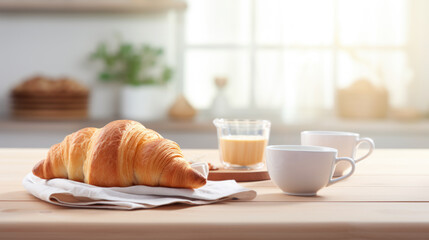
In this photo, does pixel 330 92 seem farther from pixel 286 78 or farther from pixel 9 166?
pixel 9 166

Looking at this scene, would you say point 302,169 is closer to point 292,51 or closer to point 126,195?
point 126,195

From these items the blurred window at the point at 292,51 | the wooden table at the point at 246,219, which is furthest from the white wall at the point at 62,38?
the wooden table at the point at 246,219

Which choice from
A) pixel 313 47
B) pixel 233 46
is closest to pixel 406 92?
pixel 313 47

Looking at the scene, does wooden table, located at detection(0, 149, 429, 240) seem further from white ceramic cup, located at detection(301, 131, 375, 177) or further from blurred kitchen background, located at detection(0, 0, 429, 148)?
blurred kitchen background, located at detection(0, 0, 429, 148)

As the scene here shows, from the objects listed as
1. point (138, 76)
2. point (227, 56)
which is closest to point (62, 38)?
point (138, 76)

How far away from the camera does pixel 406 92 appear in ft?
9.98

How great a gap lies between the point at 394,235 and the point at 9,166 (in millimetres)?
790

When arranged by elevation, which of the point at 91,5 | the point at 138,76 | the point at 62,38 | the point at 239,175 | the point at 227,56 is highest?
the point at 91,5

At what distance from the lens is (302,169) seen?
772mm

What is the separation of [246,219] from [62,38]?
2.67 metres

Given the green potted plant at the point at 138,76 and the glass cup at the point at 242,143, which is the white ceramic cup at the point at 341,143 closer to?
the glass cup at the point at 242,143

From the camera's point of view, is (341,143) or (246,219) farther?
(341,143)

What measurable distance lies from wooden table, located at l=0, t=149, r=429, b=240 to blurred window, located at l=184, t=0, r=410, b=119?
2.17m

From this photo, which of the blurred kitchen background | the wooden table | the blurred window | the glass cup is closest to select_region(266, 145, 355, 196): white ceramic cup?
the wooden table
